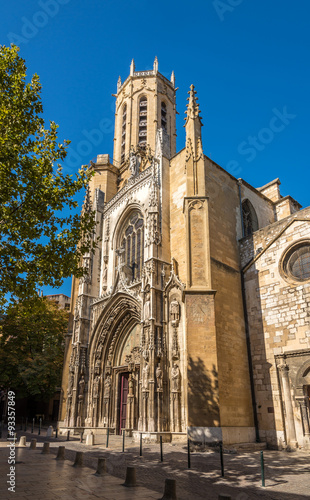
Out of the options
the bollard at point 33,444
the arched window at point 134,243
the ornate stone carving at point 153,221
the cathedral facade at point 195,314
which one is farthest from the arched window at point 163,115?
the bollard at point 33,444

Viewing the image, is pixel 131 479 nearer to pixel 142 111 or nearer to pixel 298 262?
pixel 298 262

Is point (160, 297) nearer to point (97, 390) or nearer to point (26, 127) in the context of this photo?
point (97, 390)

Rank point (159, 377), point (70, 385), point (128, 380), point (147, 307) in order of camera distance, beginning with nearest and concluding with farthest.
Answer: point (159, 377) → point (147, 307) → point (128, 380) → point (70, 385)

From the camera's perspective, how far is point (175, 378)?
1409cm

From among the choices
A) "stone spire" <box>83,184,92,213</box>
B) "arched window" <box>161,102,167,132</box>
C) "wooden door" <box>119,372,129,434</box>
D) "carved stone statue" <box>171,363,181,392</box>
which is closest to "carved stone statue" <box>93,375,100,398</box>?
"wooden door" <box>119,372,129,434</box>

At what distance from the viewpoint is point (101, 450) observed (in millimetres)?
12062

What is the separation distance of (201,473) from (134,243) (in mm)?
14050

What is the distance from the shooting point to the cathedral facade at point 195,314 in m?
13.4

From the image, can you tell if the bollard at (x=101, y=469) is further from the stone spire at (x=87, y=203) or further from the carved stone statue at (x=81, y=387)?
the stone spire at (x=87, y=203)

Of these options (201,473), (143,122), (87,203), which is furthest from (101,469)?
(143,122)

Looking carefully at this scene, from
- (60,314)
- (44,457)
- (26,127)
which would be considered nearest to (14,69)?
(26,127)

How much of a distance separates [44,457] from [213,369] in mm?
5948

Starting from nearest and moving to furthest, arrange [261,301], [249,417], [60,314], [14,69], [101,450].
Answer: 1. [14,69]
2. [101,450]
3. [249,417]
4. [261,301]
5. [60,314]

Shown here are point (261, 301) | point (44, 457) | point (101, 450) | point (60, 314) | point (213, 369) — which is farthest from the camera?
point (60, 314)
